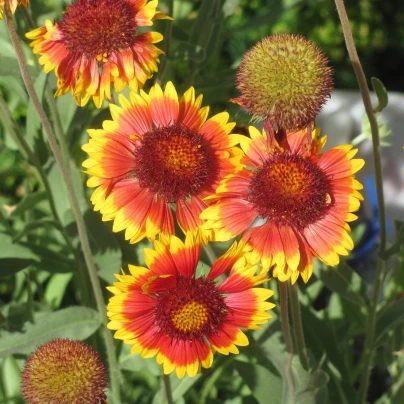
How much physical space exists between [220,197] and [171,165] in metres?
0.08

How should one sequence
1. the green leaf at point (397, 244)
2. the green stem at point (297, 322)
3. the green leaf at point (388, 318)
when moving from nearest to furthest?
the green stem at point (297, 322), the green leaf at point (397, 244), the green leaf at point (388, 318)

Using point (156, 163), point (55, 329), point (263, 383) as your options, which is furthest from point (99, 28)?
point (263, 383)

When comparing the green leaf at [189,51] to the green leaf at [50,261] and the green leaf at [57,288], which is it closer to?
the green leaf at [50,261]

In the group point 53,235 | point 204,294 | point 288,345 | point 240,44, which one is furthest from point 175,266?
point 240,44

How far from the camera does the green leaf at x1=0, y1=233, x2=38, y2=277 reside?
3.86ft

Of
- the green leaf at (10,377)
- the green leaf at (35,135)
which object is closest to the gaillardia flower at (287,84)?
the green leaf at (35,135)

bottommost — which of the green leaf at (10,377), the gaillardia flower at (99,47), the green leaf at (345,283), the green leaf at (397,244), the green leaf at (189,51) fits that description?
the green leaf at (10,377)

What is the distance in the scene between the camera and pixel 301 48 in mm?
783

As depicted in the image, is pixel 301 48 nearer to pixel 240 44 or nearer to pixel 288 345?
pixel 288 345

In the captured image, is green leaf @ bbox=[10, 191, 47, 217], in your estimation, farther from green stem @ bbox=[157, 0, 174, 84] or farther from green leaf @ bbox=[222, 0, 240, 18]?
green leaf @ bbox=[222, 0, 240, 18]

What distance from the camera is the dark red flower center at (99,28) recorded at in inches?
37.1

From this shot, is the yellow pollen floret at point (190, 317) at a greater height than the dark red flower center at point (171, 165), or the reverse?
the dark red flower center at point (171, 165)

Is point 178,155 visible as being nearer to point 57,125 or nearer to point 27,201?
point 57,125

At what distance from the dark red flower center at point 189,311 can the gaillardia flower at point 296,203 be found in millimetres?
78
